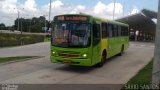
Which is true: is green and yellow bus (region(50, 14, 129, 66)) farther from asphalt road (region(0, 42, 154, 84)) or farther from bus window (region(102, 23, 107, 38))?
bus window (region(102, 23, 107, 38))

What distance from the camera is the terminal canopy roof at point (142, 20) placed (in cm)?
7094

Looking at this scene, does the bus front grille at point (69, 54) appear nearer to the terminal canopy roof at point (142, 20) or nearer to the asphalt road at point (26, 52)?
the asphalt road at point (26, 52)

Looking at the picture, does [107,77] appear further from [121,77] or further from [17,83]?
[17,83]

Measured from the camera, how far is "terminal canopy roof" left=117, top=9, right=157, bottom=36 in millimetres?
70938

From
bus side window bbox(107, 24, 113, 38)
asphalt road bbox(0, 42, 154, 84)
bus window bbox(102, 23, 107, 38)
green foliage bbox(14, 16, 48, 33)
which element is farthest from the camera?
green foliage bbox(14, 16, 48, 33)

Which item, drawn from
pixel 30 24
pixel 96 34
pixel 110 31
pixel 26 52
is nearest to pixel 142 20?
pixel 26 52

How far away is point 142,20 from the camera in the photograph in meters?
76.9

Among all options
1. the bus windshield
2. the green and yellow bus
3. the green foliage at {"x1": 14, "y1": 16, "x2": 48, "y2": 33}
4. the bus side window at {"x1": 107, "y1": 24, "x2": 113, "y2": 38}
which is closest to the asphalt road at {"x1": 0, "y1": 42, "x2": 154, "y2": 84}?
the green and yellow bus

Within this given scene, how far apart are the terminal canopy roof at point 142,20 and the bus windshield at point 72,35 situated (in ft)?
169

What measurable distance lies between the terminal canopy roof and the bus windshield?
169 feet

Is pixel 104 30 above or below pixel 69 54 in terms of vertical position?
above

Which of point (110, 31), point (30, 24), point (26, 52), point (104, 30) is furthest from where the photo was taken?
point (30, 24)

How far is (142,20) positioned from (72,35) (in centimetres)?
6324

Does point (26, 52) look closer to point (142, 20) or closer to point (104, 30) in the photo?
point (104, 30)
